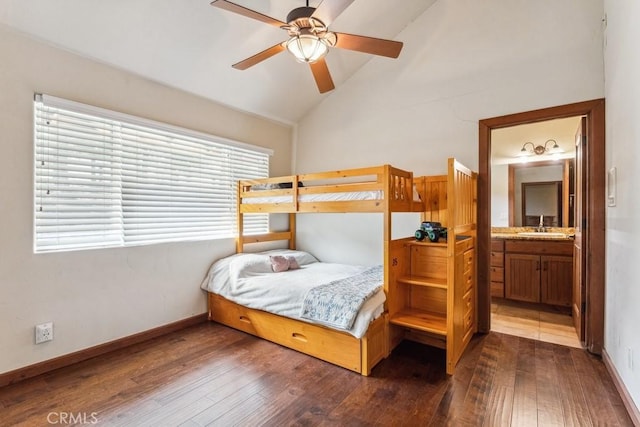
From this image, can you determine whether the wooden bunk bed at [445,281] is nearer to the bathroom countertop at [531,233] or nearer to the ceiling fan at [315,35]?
the ceiling fan at [315,35]

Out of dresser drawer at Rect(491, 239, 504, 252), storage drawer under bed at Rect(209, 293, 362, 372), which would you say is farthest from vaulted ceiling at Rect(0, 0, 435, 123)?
dresser drawer at Rect(491, 239, 504, 252)

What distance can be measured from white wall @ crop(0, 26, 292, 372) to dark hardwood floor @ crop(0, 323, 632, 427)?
0.31 meters

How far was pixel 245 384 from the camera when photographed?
2152 mm

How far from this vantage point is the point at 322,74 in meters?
2.48

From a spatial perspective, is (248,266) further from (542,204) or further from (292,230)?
(542,204)

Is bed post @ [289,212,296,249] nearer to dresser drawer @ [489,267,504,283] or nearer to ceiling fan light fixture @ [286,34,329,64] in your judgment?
ceiling fan light fixture @ [286,34,329,64]

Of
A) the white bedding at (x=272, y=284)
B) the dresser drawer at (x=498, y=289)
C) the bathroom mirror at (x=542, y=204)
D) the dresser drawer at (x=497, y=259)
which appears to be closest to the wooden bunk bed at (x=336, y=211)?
the white bedding at (x=272, y=284)

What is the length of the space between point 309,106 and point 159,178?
7.36 ft

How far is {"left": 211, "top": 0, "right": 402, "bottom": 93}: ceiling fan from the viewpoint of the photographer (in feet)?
6.00

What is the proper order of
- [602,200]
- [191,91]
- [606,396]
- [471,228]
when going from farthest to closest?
[191,91] < [471,228] < [602,200] < [606,396]

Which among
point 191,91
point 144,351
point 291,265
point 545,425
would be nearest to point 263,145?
point 191,91

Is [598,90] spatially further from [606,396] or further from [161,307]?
[161,307]

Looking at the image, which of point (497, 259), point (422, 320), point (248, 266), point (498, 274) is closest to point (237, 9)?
point (248, 266)

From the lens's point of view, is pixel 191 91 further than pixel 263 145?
No
